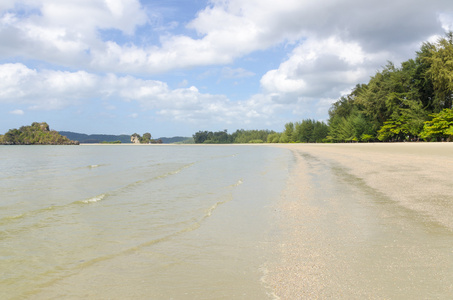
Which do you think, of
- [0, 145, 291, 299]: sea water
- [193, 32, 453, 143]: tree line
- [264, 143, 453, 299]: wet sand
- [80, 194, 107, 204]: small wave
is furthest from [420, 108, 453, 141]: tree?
[80, 194, 107, 204]: small wave

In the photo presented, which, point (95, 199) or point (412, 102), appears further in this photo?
point (412, 102)

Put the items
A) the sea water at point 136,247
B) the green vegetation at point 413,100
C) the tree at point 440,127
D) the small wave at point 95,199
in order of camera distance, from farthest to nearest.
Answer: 1. the green vegetation at point 413,100
2. the tree at point 440,127
3. the small wave at point 95,199
4. the sea water at point 136,247

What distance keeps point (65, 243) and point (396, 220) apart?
21.8 ft

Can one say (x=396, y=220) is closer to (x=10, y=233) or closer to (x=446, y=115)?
(x=10, y=233)

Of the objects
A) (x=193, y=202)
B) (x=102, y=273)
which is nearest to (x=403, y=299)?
(x=102, y=273)

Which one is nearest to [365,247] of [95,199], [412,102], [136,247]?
[136,247]

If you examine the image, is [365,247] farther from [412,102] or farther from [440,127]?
[412,102]

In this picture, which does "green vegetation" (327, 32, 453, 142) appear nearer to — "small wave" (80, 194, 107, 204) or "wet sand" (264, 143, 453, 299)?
"wet sand" (264, 143, 453, 299)

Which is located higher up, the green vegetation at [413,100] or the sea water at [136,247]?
the green vegetation at [413,100]

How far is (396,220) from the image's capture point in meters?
6.42

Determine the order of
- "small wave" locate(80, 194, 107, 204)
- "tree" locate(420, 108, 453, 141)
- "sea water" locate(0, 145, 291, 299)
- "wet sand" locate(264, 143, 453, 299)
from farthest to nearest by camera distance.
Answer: "tree" locate(420, 108, 453, 141), "small wave" locate(80, 194, 107, 204), "sea water" locate(0, 145, 291, 299), "wet sand" locate(264, 143, 453, 299)

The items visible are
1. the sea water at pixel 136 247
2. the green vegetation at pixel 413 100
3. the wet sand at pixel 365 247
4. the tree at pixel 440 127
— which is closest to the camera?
the wet sand at pixel 365 247

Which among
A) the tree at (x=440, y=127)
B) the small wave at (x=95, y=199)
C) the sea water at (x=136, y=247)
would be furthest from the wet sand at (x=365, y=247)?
the tree at (x=440, y=127)

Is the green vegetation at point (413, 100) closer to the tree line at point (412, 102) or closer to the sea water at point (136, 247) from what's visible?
the tree line at point (412, 102)
